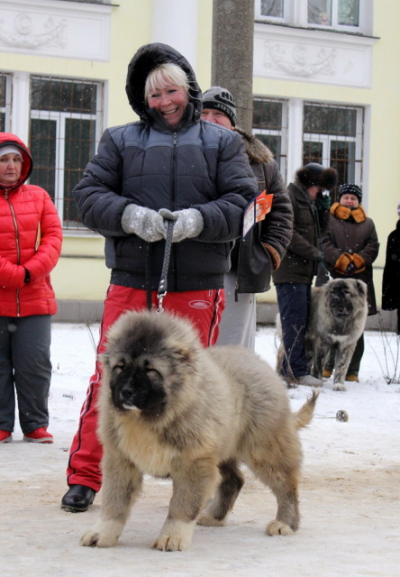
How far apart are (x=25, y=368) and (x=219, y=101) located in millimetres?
2123

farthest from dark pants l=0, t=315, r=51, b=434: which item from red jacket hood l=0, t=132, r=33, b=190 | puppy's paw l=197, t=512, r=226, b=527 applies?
puppy's paw l=197, t=512, r=226, b=527

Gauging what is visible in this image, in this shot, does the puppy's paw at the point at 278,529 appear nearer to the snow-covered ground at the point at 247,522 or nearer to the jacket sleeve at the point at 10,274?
the snow-covered ground at the point at 247,522

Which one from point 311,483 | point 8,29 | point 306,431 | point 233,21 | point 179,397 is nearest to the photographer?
point 179,397

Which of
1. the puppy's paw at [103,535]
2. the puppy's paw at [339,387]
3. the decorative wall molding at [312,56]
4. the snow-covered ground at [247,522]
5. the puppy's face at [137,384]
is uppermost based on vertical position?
the decorative wall molding at [312,56]

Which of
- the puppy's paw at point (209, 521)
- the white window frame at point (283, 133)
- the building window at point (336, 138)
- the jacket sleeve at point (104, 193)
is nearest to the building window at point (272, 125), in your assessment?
the white window frame at point (283, 133)

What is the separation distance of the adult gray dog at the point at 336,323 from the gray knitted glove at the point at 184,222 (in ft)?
18.2

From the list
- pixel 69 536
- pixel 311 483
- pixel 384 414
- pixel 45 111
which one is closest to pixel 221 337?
pixel 311 483

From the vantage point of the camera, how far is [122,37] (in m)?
14.9

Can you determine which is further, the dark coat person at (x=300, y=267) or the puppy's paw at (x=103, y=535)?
the dark coat person at (x=300, y=267)

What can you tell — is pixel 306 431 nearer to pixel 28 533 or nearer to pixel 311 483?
pixel 311 483

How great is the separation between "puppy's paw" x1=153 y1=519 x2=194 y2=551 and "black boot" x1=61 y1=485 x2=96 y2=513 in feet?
2.56

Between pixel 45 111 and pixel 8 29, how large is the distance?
1.25m

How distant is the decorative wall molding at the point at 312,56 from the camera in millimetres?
15688

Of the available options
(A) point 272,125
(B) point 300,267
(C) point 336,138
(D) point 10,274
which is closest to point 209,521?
(D) point 10,274
